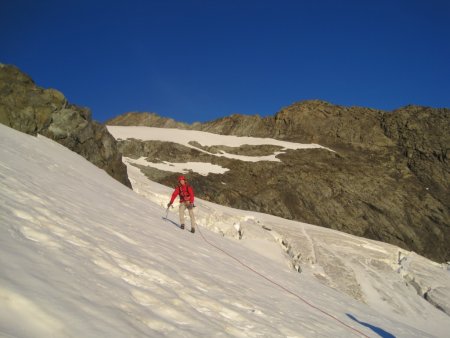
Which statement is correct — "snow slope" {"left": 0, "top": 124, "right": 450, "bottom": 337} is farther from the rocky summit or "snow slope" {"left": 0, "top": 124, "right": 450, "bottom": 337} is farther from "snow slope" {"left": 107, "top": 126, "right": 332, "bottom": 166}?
"snow slope" {"left": 107, "top": 126, "right": 332, "bottom": 166}

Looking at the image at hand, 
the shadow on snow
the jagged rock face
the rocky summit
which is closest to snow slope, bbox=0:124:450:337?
the shadow on snow

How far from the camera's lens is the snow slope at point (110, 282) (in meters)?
3.69

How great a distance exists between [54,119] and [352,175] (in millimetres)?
37449

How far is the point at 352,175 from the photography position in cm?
5016

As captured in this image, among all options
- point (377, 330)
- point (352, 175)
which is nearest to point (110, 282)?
point (377, 330)

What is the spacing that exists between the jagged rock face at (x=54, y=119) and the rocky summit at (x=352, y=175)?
17346mm

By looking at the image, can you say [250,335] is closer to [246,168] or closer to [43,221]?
[43,221]

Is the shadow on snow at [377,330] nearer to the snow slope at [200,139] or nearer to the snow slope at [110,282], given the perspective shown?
the snow slope at [110,282]

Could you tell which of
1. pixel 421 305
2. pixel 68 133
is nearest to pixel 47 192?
pixel 68 133

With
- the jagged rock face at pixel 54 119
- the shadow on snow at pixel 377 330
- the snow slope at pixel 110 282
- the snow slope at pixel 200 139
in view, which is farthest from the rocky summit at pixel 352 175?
Result: the snow slope at pixel 110 282

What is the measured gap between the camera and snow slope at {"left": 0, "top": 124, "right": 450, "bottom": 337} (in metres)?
3.69

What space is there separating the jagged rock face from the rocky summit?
56.9 ft

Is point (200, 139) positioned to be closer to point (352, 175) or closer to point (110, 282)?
point (352, 175)

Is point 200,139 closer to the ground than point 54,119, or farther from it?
farther from it
